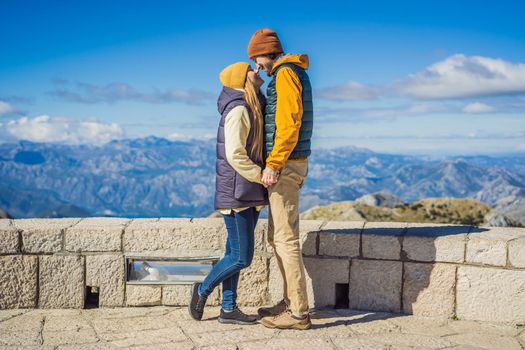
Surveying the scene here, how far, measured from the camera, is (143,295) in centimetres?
509

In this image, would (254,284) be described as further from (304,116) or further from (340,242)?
(304,116)

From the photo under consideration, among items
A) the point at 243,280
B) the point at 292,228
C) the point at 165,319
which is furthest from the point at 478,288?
the point at 165,319

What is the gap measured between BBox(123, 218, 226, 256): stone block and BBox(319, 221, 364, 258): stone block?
860mm

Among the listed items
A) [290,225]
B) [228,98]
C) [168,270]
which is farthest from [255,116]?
[168,270]

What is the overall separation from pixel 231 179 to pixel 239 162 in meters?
0.18

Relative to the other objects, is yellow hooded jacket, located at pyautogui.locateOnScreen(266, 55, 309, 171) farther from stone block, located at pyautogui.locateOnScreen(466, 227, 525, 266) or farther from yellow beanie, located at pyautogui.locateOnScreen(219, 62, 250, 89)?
stone block, located at pyautogui.locateOnScreen(466, 227, 525, 266)

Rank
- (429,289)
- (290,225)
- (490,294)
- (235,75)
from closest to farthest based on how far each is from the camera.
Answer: (235,75) → (290,225) → (490,294) → (429,289)

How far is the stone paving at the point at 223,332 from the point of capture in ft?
13.6

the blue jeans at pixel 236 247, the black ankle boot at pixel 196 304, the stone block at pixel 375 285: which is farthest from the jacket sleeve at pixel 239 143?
the stone block at pixel 375 285

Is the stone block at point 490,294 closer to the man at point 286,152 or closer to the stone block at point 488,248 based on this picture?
the stone block at point 488,248

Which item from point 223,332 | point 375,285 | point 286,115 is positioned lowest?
point 223,332

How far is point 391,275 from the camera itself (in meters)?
4.91

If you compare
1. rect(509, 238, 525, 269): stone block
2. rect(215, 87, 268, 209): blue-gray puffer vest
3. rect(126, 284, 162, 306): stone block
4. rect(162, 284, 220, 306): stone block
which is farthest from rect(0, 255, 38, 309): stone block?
rect(509, 238, 525, 269): stone block

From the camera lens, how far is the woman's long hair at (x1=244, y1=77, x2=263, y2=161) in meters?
4.19
